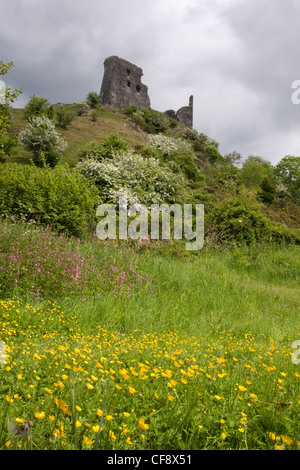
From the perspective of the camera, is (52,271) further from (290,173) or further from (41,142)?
(290,173)

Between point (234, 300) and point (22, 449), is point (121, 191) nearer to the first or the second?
point (234, 300)

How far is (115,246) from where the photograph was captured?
7641 mm

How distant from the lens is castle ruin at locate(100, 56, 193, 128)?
42500mm

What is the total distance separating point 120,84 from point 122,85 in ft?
1.01

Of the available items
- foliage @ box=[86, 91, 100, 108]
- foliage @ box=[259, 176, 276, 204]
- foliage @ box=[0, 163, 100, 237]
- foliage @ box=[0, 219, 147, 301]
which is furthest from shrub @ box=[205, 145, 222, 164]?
foliage @ box=[0, 219, 147, 301]

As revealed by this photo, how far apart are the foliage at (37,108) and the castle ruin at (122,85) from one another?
61.8 feet

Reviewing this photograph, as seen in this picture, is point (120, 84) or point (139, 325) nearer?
point (139, 325)

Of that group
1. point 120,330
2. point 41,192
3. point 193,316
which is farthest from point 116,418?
point 41,192

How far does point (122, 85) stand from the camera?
4350 cm

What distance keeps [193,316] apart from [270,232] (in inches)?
296

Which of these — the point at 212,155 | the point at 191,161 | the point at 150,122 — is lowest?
the point at 191,161

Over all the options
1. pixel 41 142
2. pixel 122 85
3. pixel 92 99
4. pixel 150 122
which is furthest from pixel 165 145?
pixel 122 85

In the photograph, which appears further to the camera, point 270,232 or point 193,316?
point 270,232

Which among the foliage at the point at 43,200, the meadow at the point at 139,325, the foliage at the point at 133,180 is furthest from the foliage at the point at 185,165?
the foliage at the point at 43,200
